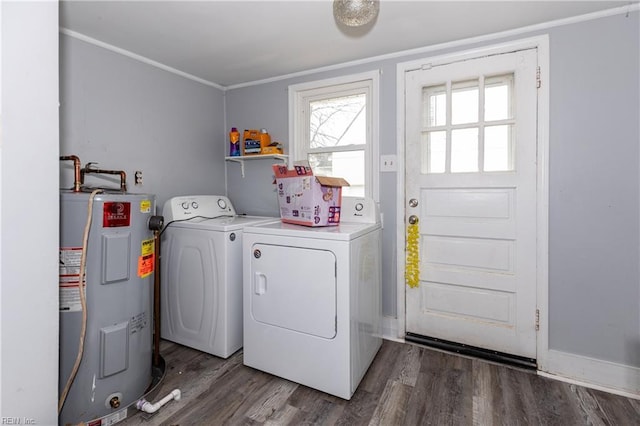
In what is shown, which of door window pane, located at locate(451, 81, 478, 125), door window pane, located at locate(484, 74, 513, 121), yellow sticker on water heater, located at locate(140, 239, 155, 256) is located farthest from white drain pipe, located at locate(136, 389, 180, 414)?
door window pane, located at locate(484, 74, 513, 121)

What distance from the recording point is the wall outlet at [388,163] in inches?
91.0

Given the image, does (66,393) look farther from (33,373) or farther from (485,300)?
(485,300)

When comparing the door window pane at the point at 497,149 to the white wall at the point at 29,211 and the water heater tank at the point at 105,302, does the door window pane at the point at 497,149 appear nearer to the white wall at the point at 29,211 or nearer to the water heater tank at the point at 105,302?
the water heater tank at the point at 105,302

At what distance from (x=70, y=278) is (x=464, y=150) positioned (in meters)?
2.34

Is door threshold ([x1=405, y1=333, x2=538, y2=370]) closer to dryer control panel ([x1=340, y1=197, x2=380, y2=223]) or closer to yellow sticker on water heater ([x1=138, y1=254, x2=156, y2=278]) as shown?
dryer control panel ([x1=340, y1=197, x2=380, y2=223])

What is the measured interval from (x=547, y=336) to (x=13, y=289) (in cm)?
263

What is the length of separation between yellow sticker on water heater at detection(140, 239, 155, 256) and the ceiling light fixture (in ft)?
5.02

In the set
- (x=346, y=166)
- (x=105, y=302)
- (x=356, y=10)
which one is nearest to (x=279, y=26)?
(x=356, y=10)

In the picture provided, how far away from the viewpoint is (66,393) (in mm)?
1401

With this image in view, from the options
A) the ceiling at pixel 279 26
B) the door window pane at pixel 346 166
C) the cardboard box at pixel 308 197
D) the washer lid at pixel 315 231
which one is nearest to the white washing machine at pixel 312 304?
the washer lid at pixel 315 231

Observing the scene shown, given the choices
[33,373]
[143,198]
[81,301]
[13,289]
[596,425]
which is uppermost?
[143,198]

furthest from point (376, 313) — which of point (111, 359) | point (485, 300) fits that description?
point (111, 359)

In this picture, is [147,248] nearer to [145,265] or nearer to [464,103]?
[145,265]

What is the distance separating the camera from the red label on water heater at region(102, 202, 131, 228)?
1448mm
